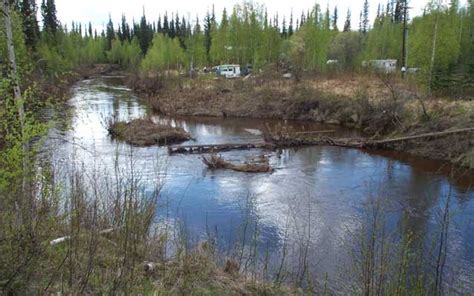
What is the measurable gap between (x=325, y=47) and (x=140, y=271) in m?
52.6

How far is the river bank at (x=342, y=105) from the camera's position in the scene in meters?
22.3

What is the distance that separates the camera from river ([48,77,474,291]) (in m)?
10.8

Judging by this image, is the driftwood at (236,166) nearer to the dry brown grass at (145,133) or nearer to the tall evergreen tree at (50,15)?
the dry brown grass at (145,133)

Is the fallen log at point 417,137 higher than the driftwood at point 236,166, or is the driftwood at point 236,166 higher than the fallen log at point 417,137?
the fallen log at point 417,137

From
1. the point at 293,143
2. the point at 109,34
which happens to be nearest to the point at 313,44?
the point at 293,143

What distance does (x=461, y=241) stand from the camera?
11.5m

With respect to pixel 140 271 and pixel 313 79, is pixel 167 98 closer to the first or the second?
pixel 313 79

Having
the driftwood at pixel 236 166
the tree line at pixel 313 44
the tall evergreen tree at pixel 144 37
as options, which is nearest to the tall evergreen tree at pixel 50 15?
the tree line at pixel 313 44

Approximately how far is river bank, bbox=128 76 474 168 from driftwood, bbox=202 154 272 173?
28.5 ft

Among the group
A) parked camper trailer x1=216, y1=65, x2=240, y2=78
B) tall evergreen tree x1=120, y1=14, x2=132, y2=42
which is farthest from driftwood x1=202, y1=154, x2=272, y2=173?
tall evergreen tree x1=120, y1=14, x2=132, y2=42

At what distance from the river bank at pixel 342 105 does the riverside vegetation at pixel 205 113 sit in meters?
0.10

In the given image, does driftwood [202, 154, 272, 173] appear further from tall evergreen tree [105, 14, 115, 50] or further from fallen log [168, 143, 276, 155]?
tall evergreen tree [105, 14, 115, 50]

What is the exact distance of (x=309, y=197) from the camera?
15.2 metres

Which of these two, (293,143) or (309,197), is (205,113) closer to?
(293,143)
